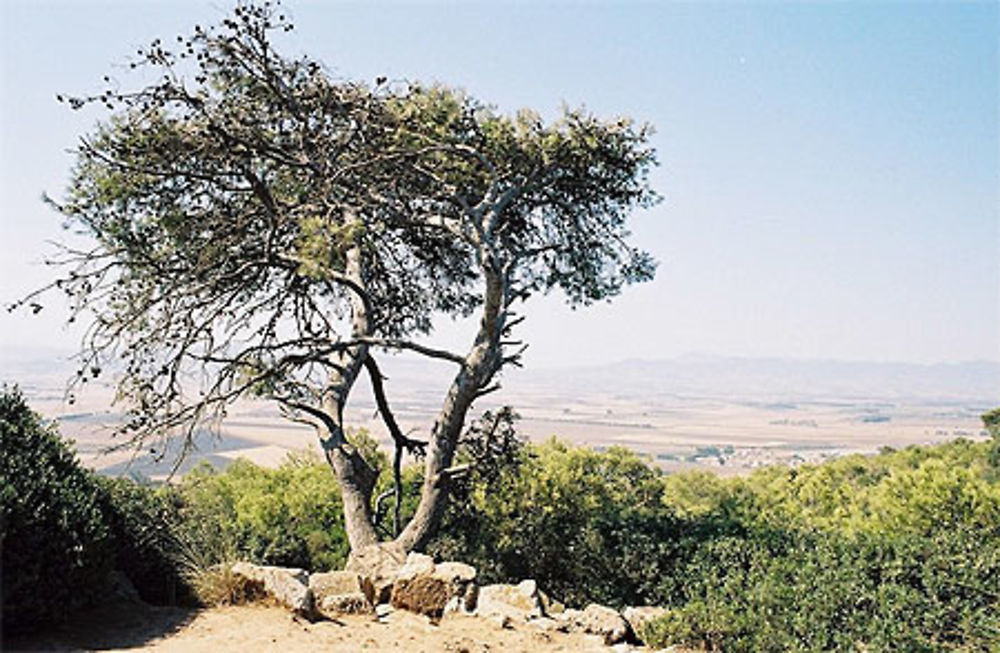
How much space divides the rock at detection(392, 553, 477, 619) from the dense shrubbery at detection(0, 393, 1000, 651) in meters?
A: 1.59

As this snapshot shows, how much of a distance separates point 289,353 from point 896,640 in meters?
6.28

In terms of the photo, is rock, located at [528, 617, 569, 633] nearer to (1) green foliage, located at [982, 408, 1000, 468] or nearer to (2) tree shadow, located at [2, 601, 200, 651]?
(2) tree shadow, located at [2, 601, 200, 651]

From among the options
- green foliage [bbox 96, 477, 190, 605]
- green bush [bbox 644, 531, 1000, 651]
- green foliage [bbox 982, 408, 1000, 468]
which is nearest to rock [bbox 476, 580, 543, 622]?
green bush [bbox 644, 531, 1000, 651]

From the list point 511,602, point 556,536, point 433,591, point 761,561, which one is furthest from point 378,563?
point 761,561

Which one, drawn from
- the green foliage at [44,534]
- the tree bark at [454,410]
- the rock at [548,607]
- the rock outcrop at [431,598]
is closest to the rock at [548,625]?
the rock outcrop at [431,598]

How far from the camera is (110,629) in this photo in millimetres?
5859

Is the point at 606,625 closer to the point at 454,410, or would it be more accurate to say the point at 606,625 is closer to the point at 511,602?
the point at 511,602

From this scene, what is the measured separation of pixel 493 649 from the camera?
5852 mm

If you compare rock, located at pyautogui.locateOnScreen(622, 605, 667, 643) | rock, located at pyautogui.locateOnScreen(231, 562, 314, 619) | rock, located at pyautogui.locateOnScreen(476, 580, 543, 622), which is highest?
rock, located at pyautogui.locateOnScreen(231, 562, 314, 619)

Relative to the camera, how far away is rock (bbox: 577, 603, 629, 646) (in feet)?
21.3

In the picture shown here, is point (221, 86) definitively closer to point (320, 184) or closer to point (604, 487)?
point (320, 184)

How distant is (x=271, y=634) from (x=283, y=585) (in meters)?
0.71

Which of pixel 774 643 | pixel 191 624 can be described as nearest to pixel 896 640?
pixel 774 643

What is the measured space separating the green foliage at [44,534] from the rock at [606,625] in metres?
3.91
